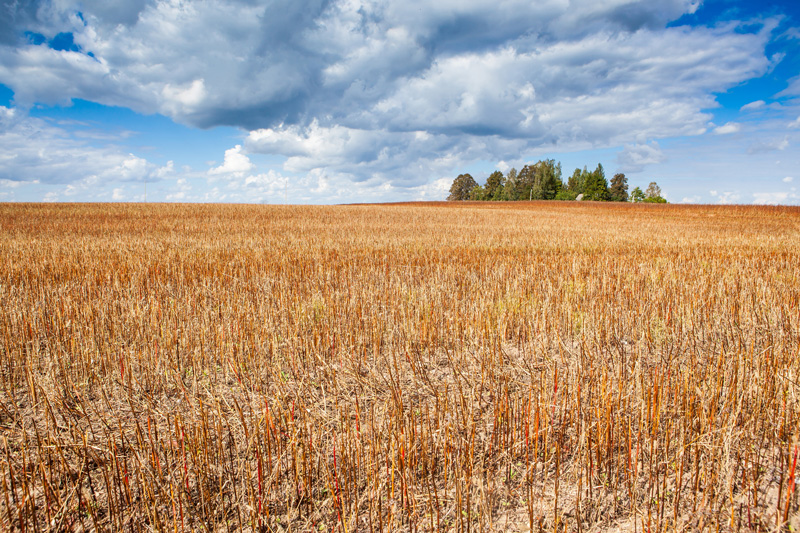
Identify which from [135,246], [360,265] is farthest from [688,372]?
[135,246]

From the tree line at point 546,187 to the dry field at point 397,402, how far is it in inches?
3323

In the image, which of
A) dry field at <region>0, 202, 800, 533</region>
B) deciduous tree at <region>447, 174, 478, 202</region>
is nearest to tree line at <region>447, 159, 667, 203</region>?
deciduous tree at <region>447, 174, 478, 202</region>

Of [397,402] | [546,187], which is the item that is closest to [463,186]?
[546,187]

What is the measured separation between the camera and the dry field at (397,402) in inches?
78.0

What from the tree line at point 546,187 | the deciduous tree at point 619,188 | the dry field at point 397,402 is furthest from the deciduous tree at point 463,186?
the dry field at point 397,402

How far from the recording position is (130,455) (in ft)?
7.69

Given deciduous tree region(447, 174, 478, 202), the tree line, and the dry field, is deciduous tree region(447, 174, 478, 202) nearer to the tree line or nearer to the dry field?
the tree line

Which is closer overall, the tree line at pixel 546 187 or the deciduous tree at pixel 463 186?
the tree line at pixel 546 187

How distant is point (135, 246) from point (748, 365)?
1356cm

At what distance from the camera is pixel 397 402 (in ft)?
8.65

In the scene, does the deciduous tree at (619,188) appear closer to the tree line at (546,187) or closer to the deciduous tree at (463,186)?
the tree line at (546,187)

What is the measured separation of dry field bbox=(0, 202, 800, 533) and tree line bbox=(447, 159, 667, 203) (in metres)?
84.4

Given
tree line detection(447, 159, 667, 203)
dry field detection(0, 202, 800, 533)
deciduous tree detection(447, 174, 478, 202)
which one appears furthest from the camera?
deciduous tree detection(447, 174, 478, 202)

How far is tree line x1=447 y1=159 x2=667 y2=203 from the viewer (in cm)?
8531
